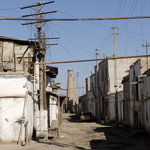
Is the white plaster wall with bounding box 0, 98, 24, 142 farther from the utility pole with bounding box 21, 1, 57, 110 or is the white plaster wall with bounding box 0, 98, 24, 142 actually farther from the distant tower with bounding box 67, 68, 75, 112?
the distant tower with bounding box 67, 68, 75, 112

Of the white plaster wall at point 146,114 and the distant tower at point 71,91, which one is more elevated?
the distant tower at point 71,91

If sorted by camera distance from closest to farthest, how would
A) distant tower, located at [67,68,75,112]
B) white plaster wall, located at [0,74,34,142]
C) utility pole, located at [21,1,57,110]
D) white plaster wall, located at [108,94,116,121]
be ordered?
white plaster wall, located at [0,74,34,142] < utility pole, located at [21,1,57,110] < white plaster wall, located at [108,94,116,121] < distant tower, located at [67,68,75,112]

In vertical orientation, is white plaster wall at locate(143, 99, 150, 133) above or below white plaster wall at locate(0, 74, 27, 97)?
below

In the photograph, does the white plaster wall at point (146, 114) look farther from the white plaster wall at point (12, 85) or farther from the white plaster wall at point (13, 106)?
the white plaster wall at point (12, 85)

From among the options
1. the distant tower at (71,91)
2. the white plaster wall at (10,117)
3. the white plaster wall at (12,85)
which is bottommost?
the white plaster wall at (10,117)

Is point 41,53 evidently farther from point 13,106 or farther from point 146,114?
point 146,114

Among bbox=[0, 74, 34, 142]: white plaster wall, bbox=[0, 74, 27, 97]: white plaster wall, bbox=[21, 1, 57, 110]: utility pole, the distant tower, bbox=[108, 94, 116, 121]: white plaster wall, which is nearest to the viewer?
bbox=[0, 74, 34, 142]: white plaster wall

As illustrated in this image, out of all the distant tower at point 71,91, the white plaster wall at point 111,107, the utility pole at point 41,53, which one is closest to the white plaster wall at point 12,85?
the utility pole at point 41,53

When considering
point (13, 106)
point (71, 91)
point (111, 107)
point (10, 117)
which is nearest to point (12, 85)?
point (13, 106)

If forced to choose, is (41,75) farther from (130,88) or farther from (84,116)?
(84,116)

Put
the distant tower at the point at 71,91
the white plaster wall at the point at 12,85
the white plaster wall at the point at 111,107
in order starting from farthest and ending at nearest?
the distant tower at the point at 71,91 < the white plaster wall at the point at 111,107 < the white plaster wall at the point at 12,85

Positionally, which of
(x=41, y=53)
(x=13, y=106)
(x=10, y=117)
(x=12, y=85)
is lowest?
(x=10, y=117)

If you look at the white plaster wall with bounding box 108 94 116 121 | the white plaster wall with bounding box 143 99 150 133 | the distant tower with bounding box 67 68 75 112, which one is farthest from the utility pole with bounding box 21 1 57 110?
the distant tower with bounding box 67 68 75 112

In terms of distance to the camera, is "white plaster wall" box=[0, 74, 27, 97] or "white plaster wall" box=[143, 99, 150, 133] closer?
"white plaster wall" box=[0, 74, 27, 97]
